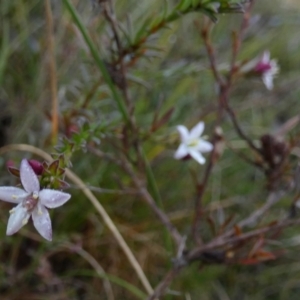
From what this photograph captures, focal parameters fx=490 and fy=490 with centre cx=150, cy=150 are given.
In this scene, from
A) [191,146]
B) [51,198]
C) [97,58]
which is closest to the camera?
[51,198]

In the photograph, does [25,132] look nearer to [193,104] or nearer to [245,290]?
[193,104]

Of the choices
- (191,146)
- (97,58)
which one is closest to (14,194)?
(97,58)

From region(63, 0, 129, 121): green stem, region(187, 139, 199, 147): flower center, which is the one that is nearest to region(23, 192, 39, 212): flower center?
region(63, 0, 129, 121): green stem

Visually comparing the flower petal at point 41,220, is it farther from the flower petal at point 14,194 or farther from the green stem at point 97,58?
the green stem at point 97,58

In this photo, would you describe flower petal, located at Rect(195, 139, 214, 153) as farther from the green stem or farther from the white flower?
the green stem

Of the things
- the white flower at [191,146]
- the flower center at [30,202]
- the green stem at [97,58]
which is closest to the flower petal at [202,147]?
the white flower at [191,146]

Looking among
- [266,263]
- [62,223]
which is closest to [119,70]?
[62,223]

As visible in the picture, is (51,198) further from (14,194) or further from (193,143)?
(193,143)
